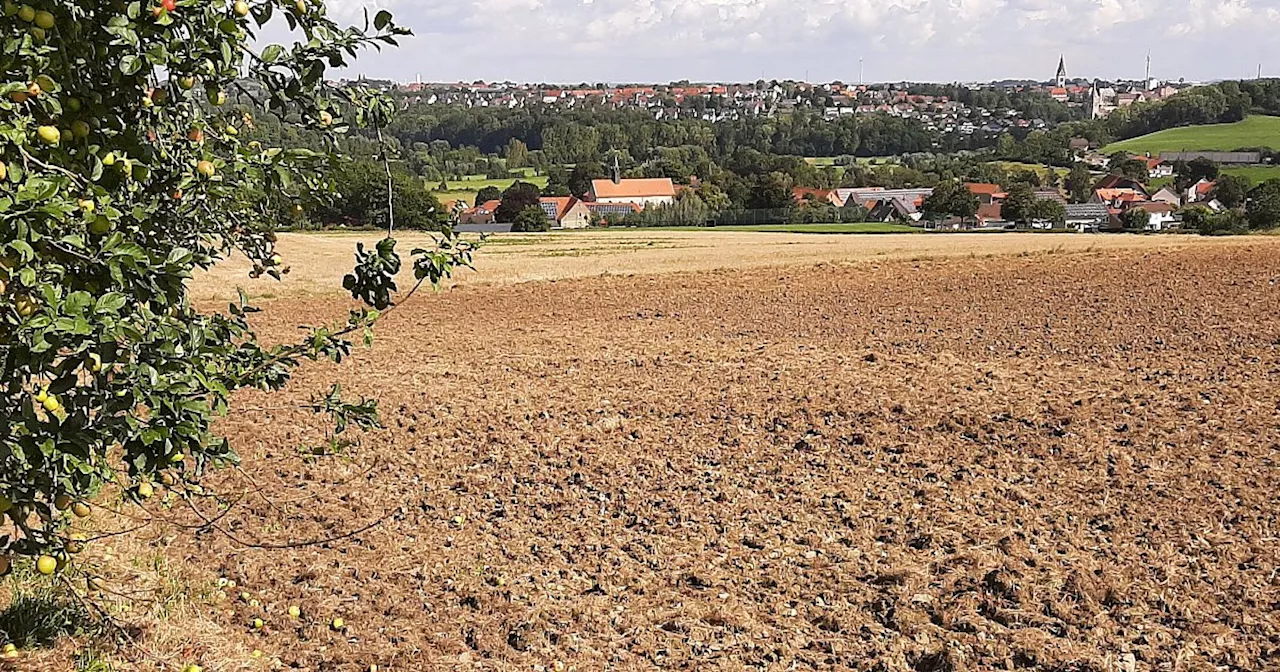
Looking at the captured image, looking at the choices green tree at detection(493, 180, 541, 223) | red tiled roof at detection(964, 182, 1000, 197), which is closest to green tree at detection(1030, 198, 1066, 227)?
red tiled roof at detection(964, 182, 1000, 197)

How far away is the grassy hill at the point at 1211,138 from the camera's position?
316ft

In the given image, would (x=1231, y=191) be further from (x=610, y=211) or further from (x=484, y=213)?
(x=484, y=213)

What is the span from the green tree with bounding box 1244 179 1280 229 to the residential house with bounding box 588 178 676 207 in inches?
1663

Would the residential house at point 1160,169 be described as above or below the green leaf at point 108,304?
above

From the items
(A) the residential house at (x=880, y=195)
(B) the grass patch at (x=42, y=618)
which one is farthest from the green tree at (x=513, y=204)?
(B) the grass patch at (x=42, y=618)

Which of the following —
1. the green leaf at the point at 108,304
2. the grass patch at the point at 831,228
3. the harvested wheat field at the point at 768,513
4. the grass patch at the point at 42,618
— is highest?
the green leaf at the point at 108,304

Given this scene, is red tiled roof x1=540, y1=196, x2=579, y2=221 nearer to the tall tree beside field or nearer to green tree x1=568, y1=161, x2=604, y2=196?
the tall tree beside field

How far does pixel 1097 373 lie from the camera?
36.6 feet

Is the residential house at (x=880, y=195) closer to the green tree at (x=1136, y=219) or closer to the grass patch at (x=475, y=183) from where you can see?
the green tree at (x=1136, y=219)

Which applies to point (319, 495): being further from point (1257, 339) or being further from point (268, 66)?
point (1257, 339)

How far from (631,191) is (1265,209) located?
1943 inches

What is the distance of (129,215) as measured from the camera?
3.27 metres

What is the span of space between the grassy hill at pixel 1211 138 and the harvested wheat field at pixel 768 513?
9545cm

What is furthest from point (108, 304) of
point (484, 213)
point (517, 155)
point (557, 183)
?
point (517, 155)
